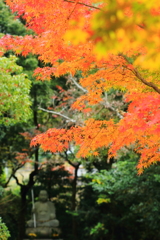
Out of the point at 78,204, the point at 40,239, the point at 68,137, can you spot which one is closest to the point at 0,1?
the point at 68,137

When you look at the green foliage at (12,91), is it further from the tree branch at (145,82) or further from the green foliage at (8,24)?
the green foliage at (8,24)

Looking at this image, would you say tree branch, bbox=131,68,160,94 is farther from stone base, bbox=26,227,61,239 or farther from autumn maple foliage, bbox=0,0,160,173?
stone base, bbox=26,227,61,239

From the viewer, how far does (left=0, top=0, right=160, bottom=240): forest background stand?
1.61m

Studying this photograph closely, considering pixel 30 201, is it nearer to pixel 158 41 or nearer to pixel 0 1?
→ pixel 0 1

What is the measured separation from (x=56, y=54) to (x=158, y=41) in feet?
9.72

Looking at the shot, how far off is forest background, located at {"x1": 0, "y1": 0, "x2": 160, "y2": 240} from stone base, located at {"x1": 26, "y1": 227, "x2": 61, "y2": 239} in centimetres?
118

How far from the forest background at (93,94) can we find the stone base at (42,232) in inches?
46.5

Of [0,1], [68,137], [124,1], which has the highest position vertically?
[0,1]

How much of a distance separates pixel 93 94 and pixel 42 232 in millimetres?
7596

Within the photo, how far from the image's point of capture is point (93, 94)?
5.24 m

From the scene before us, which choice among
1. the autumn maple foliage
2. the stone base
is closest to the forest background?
the autumn maple foliage

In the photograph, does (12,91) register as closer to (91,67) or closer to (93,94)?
(93,94)

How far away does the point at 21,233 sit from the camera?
39.8 feet

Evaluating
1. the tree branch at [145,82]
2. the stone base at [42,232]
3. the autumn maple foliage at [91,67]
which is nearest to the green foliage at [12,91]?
the autumn maple foliage at [91,67]
